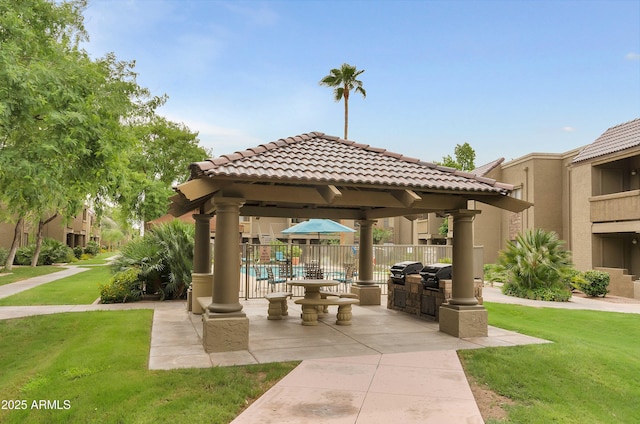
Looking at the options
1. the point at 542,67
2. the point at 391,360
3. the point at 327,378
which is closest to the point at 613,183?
the point at 542,67

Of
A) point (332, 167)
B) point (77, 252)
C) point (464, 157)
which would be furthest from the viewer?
point (77, 252)

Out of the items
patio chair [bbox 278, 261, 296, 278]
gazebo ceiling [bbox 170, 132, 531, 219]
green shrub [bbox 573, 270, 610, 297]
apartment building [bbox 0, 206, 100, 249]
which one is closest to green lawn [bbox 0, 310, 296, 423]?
gazebo ceiling [bbox 170, 132, 531, 219]

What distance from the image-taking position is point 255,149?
843 centimetres

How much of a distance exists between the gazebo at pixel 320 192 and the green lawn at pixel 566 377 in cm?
156

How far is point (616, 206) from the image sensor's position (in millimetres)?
19203

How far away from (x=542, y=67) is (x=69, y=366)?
72.6ft

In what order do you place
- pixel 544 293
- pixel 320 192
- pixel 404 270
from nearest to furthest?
pixel 320 192
pixel 404 270
pixel 544 293

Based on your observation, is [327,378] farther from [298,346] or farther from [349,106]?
[349,106]

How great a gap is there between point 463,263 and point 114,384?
6437 millimetres

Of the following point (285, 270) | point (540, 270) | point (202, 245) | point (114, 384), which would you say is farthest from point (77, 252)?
point (114, 384)

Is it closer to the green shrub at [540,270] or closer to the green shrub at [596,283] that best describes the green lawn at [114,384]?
the green shrub at [540,270]

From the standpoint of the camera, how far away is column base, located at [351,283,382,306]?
44.2ft

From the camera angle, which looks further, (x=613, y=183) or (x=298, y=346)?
(x=613, y=183)

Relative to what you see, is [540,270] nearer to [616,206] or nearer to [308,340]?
[616,206]
